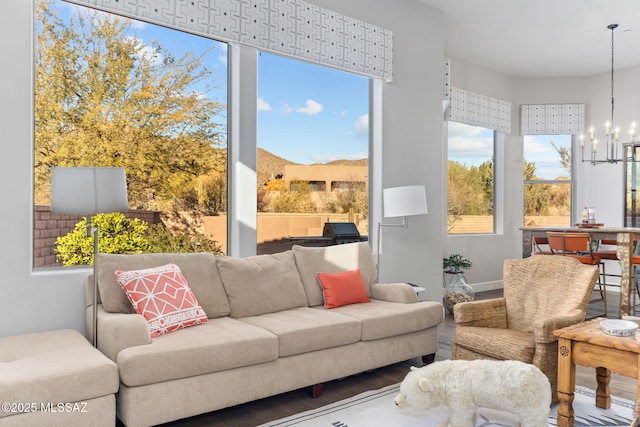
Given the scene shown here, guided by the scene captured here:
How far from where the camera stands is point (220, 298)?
3.25m

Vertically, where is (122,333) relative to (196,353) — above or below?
above

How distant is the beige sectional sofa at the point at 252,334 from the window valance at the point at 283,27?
1.65m

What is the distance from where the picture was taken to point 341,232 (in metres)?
4.76

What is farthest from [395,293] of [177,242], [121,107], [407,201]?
[121,107]

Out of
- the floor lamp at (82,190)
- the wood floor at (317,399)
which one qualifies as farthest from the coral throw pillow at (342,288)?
the floor lamp at (82,190)

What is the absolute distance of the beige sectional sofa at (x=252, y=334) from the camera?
2.42 m

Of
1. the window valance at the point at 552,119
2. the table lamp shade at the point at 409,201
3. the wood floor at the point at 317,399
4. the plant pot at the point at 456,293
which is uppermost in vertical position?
the window valance at the point at 552,119

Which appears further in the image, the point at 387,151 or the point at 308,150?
the point at 387,151

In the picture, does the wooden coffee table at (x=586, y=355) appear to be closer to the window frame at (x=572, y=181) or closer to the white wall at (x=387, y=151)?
the white wall at (x=387, y=151)

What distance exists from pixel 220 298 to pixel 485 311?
5.82 feet

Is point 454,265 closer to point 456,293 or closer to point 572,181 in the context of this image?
point 456,293

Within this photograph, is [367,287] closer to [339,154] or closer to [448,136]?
[339,154]

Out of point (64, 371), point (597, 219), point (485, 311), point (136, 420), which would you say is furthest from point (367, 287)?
point (597, 219)

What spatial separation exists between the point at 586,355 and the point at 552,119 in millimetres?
5911
